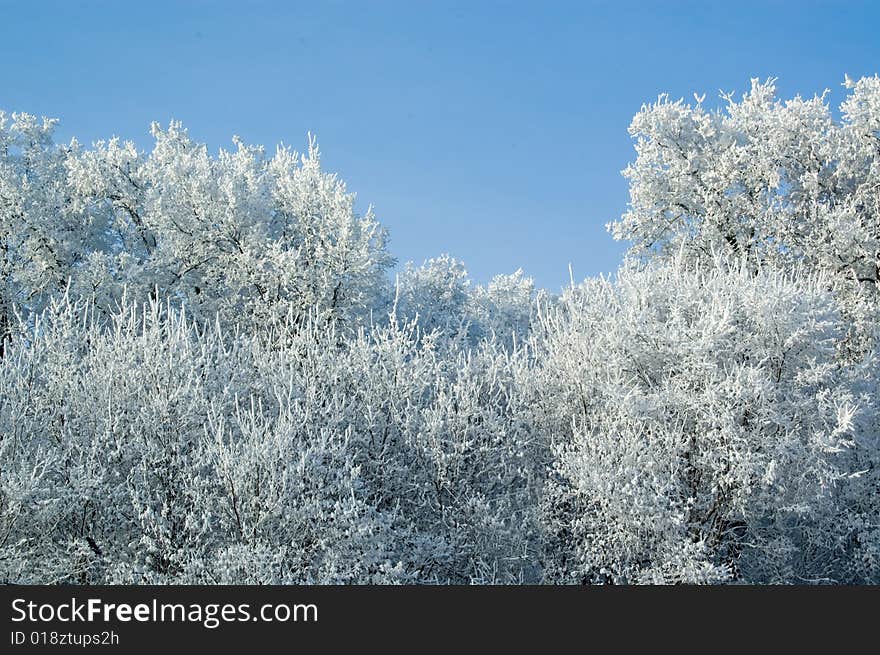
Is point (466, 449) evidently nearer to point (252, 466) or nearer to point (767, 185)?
point (252, 466)

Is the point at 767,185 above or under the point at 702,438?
above

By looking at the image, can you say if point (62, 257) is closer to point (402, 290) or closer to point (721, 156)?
point (402, 290)

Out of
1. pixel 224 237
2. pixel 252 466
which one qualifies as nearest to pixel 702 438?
pixel 252 466

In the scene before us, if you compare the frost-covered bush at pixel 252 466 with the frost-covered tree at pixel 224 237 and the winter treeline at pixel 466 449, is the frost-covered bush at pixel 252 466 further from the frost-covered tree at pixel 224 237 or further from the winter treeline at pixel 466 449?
the frost-covered tree at pixel 224 237

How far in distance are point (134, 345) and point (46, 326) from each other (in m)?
2.97

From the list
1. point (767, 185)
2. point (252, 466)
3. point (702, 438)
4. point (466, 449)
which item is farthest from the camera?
point (767, 185)

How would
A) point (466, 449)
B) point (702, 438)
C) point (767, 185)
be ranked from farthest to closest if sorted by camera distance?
1. point (767, 185)
2. point (466, 449)
3. point (702, 438)

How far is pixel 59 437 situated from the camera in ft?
67.5

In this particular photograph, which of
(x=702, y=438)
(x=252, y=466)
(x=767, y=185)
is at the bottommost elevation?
(x=252, y=466)

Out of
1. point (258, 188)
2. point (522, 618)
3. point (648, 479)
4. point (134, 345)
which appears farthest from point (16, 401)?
point (258, 188)

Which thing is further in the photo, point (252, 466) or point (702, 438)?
point (702, 438)

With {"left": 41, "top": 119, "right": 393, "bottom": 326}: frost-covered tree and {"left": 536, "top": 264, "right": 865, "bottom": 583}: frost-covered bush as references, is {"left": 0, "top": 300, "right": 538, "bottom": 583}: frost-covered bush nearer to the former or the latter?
{"left": 536, "top": 264, "right": 865, "bottom": 583}: frost-covered bush

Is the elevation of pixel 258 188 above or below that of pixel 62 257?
above

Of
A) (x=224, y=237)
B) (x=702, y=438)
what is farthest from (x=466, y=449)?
(x=224, y=237)
